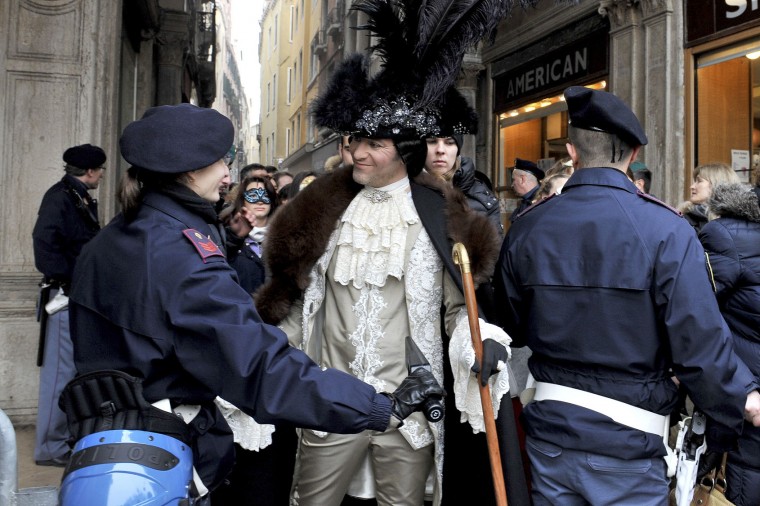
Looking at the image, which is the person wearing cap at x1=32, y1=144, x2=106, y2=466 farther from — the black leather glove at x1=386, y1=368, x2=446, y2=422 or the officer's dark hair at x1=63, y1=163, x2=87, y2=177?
the black leather glove at x1=386, y1=368, x2=446, y2=422

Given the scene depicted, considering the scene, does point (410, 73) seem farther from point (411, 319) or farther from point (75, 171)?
point (75, 171)

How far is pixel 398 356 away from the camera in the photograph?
2.91 m

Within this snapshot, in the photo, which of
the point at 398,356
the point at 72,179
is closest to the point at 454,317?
the point at 398,356

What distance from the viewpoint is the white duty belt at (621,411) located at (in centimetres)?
225

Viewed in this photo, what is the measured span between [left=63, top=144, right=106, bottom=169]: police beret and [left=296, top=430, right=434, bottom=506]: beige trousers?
3.52 metres

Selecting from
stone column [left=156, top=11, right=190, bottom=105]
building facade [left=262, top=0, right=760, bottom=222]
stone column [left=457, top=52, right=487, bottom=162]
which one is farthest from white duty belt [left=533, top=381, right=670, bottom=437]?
stone column [left=156, top=11, right=190, bottom=105]

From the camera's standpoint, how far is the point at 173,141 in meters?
2.06

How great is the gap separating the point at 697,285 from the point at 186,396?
163cm

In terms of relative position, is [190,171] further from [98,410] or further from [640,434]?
[640,434]

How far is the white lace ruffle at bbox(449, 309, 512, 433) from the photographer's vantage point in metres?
2.55

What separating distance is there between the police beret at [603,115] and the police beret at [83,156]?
4141mm

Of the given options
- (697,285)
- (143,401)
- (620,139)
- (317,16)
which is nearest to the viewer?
(143,401)

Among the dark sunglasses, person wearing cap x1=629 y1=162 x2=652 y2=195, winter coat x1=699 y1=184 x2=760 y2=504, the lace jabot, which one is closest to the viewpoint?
the lace jabot

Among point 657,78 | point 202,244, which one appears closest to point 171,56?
point 657,78
